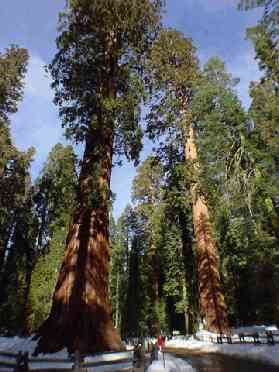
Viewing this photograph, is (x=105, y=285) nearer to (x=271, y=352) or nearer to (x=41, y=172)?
(x=271, y=352)

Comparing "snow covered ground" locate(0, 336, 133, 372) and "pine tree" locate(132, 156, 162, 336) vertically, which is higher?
"pine tree" locate(132, 156, 162, 336)

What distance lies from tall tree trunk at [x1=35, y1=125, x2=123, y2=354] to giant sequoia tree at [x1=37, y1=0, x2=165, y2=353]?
0.11 feet

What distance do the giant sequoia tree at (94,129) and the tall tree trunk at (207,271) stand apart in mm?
7158

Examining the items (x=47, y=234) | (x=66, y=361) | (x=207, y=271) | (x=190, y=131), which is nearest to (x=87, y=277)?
(x=66, y=361)

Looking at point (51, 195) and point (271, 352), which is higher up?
point (51, 195)

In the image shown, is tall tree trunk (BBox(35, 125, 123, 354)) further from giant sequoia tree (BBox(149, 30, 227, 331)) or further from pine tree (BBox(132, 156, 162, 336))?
pine tree (BBox(132, 156, 162, 336))

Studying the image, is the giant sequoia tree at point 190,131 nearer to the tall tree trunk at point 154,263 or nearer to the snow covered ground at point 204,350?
the snow covered ground at point 204,350

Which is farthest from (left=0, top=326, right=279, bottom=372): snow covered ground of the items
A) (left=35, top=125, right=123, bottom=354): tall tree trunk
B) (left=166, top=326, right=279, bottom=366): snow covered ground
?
(left=35, top=125, right=123, bottom=354): tall tree trunk

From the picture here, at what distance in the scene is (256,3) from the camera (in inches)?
317

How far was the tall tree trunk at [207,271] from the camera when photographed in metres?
18.0

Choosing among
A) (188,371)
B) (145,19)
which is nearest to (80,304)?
(188,371)

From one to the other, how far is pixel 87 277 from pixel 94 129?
21.5 ft

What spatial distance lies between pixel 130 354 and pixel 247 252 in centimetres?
2155

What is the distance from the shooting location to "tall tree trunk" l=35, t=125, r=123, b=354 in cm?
1099
